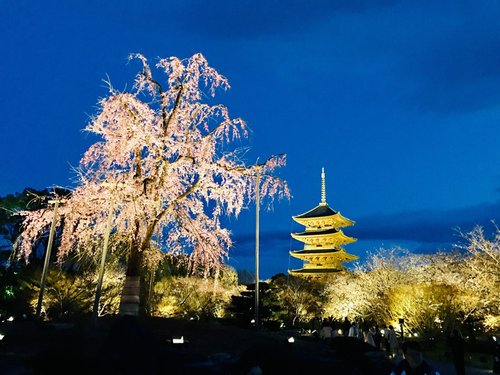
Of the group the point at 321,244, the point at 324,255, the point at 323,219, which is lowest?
the point at 324,255

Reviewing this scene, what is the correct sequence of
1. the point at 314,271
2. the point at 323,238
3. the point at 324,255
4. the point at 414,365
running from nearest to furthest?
the point at 414,365 < the point at 314,271 < the point at 324,255 < the point at 323,238

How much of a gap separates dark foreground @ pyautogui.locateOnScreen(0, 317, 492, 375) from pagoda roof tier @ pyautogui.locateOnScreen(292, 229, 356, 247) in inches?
1420

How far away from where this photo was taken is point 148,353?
7938mm

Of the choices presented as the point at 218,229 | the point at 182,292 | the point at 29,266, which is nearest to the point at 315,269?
the point at 182,292

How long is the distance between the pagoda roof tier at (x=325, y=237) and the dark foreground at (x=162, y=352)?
1420 inches

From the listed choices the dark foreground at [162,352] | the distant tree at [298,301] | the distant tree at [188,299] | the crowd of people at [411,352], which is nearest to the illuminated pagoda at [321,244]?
the distant tree at [298,301]

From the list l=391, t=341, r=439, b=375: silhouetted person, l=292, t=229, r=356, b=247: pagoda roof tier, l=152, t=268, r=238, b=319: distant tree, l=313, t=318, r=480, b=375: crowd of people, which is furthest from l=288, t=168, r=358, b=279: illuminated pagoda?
l=391, t=341, r=439, b=375: silhouetted person

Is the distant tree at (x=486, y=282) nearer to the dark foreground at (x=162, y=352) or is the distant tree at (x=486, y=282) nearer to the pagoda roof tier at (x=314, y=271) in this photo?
the dark foreground at (x=162, y=352)

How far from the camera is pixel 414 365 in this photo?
4734mm

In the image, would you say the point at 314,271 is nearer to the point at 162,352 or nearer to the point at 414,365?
the point at 162,352

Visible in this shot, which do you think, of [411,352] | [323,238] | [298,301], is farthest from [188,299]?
[411,352]

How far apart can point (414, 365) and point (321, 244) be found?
47476 millimetres

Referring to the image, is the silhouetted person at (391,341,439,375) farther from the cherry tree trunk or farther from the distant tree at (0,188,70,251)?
the distant tree at (0,188,70,251)

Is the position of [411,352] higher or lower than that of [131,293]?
lower
